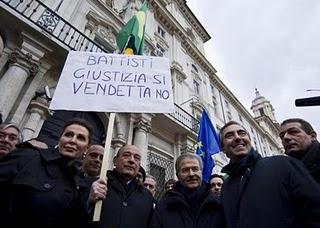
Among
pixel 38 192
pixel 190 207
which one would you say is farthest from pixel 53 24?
pixel 190 207

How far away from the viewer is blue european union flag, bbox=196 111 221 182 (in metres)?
7.48

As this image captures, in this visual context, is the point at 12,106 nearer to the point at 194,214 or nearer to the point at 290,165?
the point at 194,214

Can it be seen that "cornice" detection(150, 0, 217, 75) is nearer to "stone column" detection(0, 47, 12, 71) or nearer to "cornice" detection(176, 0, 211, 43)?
"cornice" detection(176, 0, 211, 43)

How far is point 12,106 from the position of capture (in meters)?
5.72

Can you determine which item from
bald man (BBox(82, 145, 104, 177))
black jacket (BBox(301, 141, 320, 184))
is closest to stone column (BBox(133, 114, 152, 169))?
bald man (BBox(82, 145, 104, 177))

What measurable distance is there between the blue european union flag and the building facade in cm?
196

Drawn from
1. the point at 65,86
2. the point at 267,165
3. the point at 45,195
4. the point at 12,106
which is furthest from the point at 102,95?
the point at 12,106

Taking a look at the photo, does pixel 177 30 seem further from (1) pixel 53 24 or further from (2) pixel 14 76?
(2) pixel 14 76

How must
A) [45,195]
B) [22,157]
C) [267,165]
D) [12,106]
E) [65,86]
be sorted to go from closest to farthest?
[45,195], [22,157], [267,165], [65,86], [12,106]

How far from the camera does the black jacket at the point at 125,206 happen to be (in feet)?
6.87

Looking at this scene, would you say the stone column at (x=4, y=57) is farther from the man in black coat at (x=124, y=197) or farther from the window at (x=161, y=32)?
the window at (x=161, y=32)

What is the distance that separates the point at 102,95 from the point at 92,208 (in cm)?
116

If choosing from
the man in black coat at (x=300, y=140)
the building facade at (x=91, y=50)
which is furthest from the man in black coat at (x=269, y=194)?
the building facade at (x=91, y=50)

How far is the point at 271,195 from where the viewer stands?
178 cm
